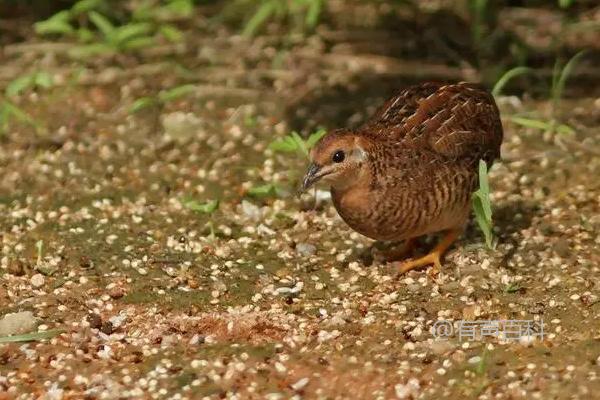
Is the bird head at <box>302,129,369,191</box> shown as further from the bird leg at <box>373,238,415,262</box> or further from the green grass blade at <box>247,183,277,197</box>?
the green grass blade at <box>247,183,277,197</box>

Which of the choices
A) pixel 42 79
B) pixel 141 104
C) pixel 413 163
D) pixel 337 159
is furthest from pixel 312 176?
pixel 42 79

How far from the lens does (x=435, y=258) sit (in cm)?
492

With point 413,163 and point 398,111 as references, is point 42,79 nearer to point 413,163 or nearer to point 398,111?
point 398,111

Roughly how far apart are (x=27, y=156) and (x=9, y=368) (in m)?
2.13

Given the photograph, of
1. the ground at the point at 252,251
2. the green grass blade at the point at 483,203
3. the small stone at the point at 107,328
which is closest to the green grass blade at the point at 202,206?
the ground at the point at 252,251

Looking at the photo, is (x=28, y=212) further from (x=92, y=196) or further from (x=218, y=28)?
(x=218, y=28)

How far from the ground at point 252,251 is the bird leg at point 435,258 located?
0.06 m

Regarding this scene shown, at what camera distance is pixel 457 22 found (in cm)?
734

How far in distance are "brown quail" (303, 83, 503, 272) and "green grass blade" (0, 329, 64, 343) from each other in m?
1.13

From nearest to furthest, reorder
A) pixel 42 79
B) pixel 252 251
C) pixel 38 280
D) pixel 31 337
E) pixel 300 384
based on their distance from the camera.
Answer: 1. pixel 300 384
2. pixel 31 337
3. pixel 38 280
4. pixel 252 251
5. pixel 42 79

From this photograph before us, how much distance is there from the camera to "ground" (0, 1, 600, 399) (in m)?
4.21

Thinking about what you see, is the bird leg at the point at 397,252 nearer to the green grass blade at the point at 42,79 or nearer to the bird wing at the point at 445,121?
the bird wing at the point at 445,121

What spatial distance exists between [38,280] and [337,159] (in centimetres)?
142

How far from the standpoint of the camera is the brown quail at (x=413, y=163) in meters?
4.54
